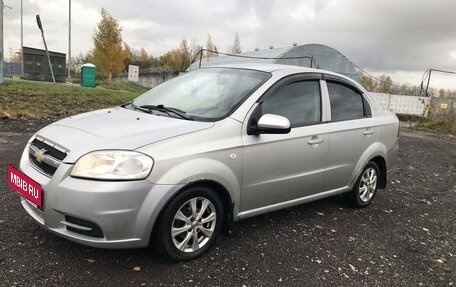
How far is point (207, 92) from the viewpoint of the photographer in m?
4.06

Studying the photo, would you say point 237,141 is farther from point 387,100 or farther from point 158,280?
point 387,100

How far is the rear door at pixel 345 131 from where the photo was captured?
14.9ft

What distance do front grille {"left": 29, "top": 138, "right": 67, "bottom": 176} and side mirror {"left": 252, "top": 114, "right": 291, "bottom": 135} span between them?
1.59m

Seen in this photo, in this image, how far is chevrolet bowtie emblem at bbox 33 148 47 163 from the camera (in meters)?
3.21

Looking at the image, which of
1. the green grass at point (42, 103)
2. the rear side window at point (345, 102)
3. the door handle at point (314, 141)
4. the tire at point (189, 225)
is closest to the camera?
the tire at point (189, 225)

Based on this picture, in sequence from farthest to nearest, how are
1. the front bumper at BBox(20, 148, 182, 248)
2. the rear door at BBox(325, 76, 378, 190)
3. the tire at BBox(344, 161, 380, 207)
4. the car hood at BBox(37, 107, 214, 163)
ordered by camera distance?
the tire at BBox(344, 161, 380, 207)
the rear door at BBox(325, 76, 378, 190)
the car hood at BBox(37, 107, 214, 163)
the front bumper at BBox(20, 148, 182, 248)

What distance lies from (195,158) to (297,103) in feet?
4.90

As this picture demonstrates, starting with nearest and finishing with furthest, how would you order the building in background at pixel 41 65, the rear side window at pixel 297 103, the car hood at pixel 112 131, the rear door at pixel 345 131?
the car hood at pixel 112 131 → the rear side window at pixel 297 103 → the rear door at pixel 345 131 → the building in background at pixel 41 65

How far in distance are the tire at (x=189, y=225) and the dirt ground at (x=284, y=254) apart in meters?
0.12

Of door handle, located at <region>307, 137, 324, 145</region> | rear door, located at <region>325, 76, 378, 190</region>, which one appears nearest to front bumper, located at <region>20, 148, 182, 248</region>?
door handle, located at <region>307, 137, 324, 145</region>

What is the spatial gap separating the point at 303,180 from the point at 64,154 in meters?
2.29

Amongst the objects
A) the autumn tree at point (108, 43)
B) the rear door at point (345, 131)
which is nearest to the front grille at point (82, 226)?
the rear door at point (345, 131)

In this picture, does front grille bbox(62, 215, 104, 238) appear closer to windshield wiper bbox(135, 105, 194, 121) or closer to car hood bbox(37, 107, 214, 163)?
car hood bbox(37, 107, 214, 163)

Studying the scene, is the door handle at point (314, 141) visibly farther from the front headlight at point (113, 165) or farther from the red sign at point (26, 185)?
the red sign at point (26, 185)
